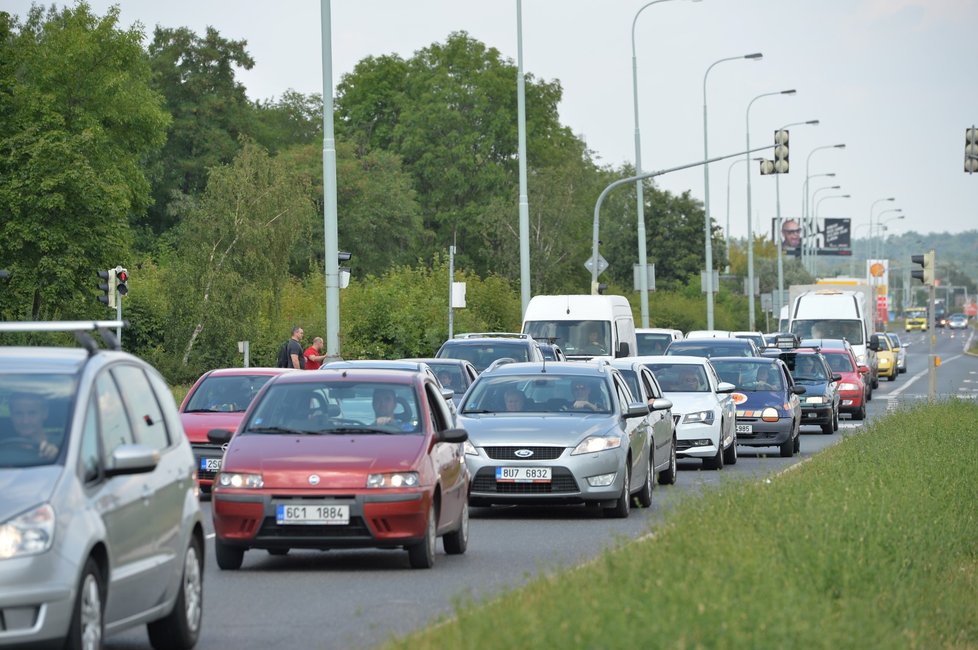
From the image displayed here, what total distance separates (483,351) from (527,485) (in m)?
13.8

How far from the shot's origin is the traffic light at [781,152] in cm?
4469

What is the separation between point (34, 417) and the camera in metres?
8.91

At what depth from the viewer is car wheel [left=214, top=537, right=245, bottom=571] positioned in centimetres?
1432

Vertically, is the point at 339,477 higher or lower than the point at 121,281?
lower

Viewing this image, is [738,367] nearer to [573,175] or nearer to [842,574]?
[842,574]

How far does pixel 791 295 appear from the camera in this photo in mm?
62938

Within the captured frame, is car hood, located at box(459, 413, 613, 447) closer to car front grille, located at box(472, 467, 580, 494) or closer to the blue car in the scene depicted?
car front grille, located at box(472, 467, 580, 494)

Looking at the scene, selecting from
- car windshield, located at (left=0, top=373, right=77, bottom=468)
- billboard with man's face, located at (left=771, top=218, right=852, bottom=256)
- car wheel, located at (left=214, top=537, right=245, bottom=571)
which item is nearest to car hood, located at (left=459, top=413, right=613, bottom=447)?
car wheel, located at (left=214, top=537, right=245, bottom=571)

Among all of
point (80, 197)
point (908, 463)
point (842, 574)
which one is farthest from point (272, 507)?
point (80, 197)

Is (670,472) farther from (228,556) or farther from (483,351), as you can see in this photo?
(228,556)

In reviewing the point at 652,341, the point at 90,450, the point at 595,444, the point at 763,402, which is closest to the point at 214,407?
the point at 595,444

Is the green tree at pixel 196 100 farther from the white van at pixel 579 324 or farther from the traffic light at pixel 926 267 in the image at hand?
the traffic light at pixel 926 267

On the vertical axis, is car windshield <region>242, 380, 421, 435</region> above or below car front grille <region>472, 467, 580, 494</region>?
above

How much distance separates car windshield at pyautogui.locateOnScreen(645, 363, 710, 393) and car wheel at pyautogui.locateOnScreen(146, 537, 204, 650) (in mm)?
18571
